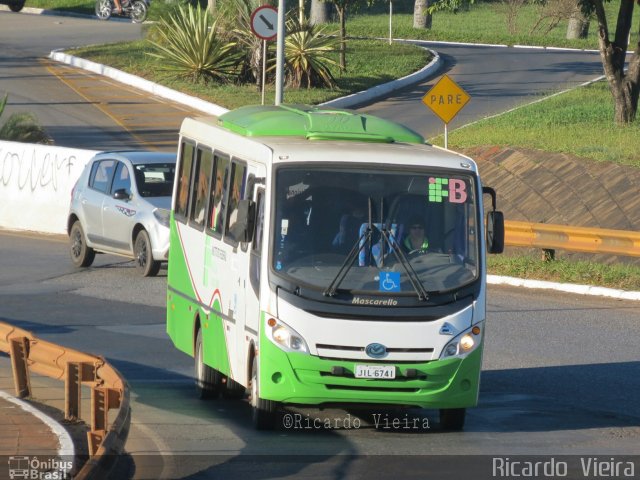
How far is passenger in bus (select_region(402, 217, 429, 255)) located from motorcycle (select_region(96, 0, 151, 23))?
44.9m

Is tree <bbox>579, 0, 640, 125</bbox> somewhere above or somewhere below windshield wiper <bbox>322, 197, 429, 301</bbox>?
below

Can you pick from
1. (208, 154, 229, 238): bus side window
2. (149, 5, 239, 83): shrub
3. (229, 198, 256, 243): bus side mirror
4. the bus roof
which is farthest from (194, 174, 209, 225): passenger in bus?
(149, 5, 239, 83): shrub

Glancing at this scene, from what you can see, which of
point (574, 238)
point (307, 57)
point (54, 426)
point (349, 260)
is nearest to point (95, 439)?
point (54, 426)

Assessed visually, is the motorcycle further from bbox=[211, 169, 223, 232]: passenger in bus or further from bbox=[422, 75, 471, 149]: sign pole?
bbox=[211, 169, 223, 232]: passenger in bus

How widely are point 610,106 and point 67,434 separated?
25.5m

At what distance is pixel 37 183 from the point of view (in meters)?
27.2

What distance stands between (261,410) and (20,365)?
234 cm

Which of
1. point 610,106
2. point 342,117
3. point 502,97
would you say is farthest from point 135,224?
point 502,97

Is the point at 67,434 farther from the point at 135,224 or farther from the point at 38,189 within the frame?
the point at 38,189

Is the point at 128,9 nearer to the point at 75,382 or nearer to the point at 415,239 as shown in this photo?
the point at 415,239

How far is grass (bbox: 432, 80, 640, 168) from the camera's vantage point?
81.4 ft

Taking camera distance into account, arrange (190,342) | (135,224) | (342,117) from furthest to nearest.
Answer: (135,224), (190,342), (342,117)

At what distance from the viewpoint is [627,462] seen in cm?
927

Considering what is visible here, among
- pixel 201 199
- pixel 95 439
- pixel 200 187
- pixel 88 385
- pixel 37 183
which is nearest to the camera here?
pixel 95 439
